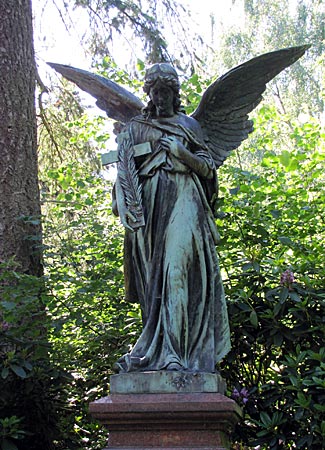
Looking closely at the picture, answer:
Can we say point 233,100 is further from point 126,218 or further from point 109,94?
point 126,218

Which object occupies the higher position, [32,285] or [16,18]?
[16,18]

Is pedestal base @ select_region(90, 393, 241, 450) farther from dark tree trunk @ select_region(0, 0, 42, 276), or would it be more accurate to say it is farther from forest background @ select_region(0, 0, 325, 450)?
dark tree trunk @ select_region(0, 0, 42, 276)

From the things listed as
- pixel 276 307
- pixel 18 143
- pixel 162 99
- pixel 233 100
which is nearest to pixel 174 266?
pixel 162 99

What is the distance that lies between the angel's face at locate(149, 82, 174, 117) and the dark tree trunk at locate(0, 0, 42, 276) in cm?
239

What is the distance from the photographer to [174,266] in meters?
4.68

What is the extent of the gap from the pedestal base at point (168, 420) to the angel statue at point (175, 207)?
0.80 ft

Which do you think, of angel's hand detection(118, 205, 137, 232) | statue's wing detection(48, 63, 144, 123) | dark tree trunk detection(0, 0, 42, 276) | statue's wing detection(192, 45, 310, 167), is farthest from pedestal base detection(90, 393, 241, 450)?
dark tree trunk detection(0, 0, 42, 276)

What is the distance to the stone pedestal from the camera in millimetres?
4227

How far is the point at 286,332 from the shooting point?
605 cm

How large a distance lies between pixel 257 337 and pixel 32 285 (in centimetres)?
194

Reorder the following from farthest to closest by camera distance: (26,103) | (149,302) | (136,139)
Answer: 1. (26,103)
2. (136,139)
3. (149,302)

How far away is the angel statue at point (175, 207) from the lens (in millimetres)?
4629

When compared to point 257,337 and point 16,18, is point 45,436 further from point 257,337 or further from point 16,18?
point 16,18

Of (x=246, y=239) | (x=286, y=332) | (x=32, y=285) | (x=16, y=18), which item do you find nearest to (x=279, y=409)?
(x=286, y=332)
